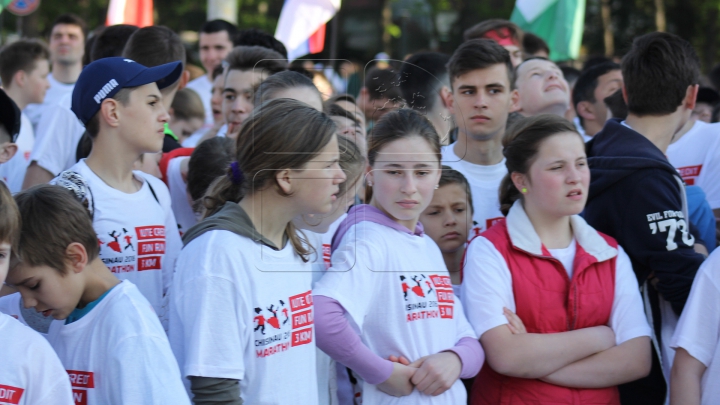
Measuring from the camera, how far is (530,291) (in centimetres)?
317

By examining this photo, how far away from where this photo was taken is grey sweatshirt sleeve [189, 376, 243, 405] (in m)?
2.36

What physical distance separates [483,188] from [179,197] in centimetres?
159

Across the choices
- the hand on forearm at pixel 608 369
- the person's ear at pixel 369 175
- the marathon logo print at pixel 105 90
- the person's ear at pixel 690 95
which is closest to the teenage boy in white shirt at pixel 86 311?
the marathon logo print at pixel 105 90

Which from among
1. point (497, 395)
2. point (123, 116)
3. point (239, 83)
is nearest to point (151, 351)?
point (123, 116)

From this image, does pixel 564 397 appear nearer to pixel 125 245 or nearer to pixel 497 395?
pixel 497 395

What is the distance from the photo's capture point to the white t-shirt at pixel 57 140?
422 cm

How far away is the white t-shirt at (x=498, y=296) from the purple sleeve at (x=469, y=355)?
96 millimetres

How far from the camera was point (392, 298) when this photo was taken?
2.97 m

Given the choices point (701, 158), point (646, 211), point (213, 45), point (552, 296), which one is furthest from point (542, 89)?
point (213, 45)

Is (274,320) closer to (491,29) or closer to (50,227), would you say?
(50,227)

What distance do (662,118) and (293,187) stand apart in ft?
6.54

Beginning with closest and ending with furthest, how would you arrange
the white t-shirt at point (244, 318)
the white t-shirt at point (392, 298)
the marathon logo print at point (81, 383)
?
the marathon logo print at point (81, 383)
the white t-shirt at point (244, 318)
the white t-shirt at point (392, 298)

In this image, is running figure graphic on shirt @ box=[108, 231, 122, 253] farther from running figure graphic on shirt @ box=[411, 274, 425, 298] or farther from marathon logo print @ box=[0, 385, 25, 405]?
running figure graphic on shirt @ box=[411, 274, 425, 298]

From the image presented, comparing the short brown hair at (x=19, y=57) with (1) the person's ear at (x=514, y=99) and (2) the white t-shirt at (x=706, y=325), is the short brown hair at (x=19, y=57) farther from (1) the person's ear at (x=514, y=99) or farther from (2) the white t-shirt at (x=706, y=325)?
(2) the white t-shirt at (x=706, y=325)
